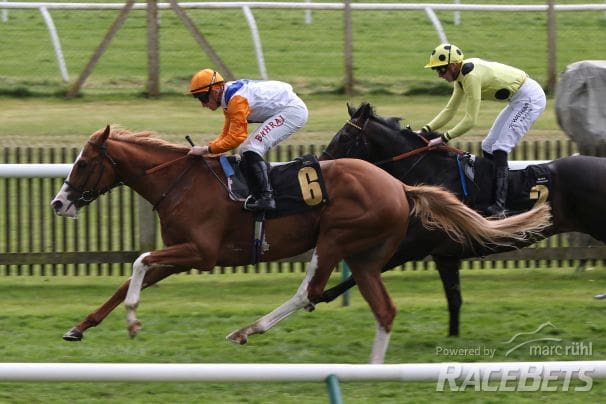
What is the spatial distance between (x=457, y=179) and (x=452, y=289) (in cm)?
72

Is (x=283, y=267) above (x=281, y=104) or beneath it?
beneath

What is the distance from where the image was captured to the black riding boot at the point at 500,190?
809 centimetres

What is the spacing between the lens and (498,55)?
53.3ft

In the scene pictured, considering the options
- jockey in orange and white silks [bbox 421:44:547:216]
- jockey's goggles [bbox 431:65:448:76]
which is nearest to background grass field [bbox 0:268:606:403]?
jockey in orange and white silks [bbox 421:44:547:216]

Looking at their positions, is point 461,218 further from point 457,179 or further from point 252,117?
point 252,117

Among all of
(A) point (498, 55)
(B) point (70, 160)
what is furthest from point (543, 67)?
(B) point (70, 160)

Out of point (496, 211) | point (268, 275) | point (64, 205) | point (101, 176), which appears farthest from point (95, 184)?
point (268, 275)

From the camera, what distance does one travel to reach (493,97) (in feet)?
27.6

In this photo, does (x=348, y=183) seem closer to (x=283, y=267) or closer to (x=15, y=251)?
(x=283, y=267)

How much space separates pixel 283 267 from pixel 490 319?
7.28 ft

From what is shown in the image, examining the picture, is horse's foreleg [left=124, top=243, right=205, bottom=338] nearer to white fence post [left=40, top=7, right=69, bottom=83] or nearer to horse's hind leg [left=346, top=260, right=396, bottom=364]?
horse's hind leg [left=346, top=260, right=396, bottom=364]

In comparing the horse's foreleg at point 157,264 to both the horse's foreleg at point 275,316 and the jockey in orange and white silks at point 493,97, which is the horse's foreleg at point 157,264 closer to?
the horse's foreleg at point 275,316

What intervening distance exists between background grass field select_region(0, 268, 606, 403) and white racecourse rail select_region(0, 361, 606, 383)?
68.2 inches

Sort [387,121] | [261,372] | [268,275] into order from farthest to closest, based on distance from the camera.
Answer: [268,275] < [387,121] < [261,372]
